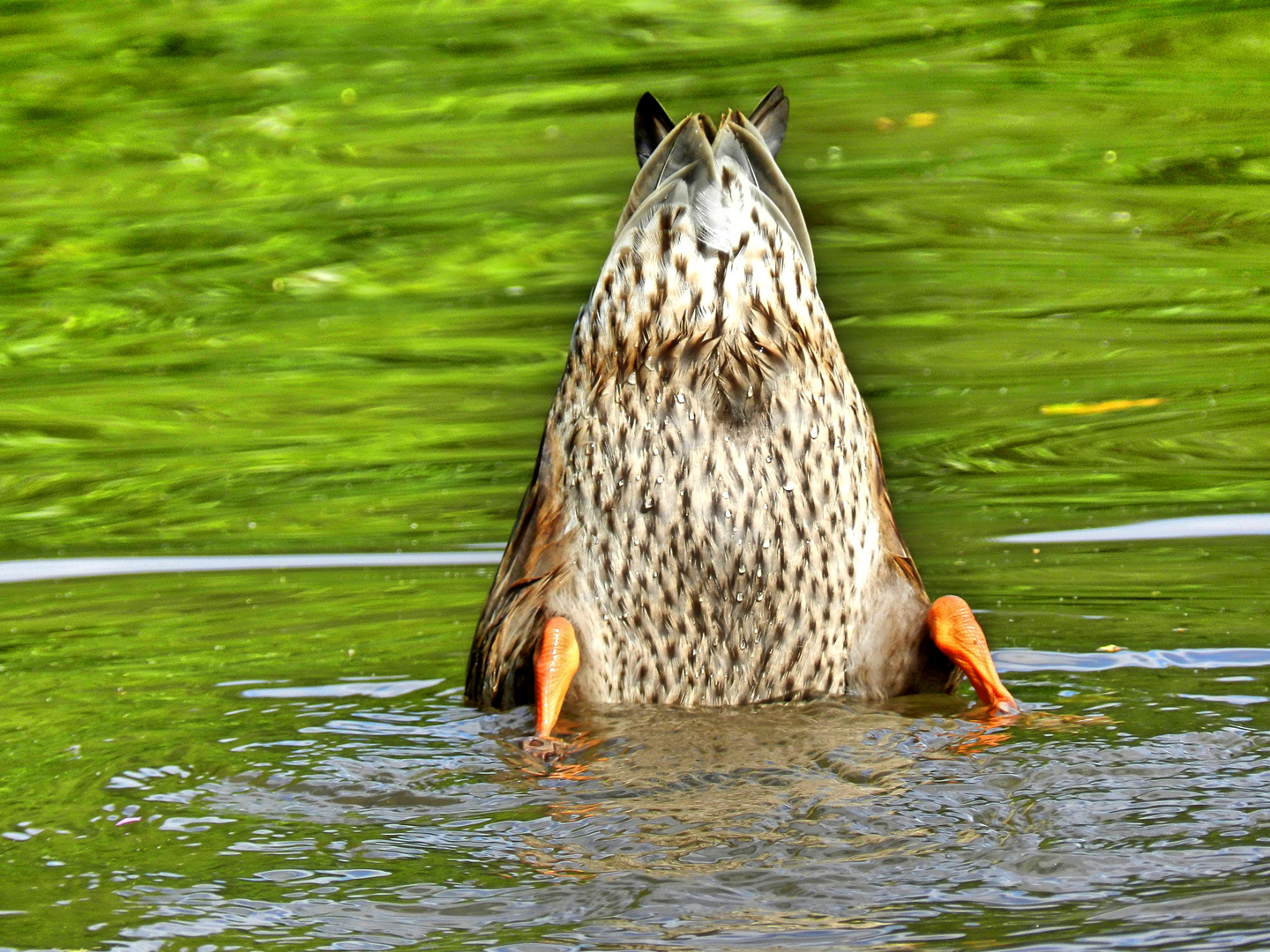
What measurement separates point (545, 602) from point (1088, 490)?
2.92 metres

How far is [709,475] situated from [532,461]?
3067 mm

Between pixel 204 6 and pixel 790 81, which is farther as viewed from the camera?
pixel 204 6

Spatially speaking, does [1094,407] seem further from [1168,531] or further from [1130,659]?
[1130,659]

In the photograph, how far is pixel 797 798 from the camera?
3980 mm

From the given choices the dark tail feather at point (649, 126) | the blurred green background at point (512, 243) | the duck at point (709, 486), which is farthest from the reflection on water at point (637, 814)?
the blurred green background at point (512, 243)

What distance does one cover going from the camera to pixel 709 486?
4.86m

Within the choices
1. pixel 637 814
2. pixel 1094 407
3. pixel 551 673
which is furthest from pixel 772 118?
pixel 1094 407

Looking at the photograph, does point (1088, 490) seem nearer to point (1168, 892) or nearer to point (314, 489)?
point (314, 489)

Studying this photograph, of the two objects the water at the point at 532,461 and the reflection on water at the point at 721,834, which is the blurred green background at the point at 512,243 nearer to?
the water at the point at 532,461

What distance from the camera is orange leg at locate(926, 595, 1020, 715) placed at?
15.7ft

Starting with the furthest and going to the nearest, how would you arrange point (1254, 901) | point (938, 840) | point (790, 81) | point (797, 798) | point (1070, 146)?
point (790, 81), point (1070, 146), point (797, 798), point (938, 840), point (1254, 901)

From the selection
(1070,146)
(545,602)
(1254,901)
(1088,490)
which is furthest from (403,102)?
(1254,901)

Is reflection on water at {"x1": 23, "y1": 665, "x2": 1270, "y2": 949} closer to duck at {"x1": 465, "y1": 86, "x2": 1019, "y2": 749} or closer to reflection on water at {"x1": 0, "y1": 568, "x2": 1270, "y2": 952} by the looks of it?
reflection on water at {"x1": 0, "y1": 568, "x2": 1270, "y2": 952}

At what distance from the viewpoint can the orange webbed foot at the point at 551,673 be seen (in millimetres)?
4637
